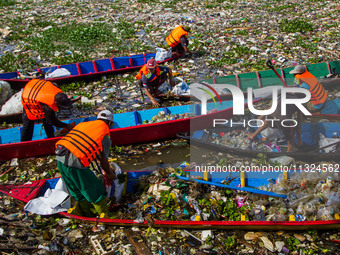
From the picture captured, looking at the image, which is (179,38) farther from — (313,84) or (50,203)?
(50,203)

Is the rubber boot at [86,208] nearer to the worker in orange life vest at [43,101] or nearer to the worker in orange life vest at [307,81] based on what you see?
the worker in orange life vest at [43,101]

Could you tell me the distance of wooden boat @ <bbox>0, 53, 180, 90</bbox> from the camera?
8.93 m

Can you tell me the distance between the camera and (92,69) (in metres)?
9.68

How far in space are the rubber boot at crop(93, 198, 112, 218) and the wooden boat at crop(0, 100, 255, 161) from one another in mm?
2145

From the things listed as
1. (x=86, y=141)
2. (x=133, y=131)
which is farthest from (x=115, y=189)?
(x=133, y=131)

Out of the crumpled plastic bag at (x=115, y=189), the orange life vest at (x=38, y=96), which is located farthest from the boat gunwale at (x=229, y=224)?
the orange life vest at (x=38, y=96)

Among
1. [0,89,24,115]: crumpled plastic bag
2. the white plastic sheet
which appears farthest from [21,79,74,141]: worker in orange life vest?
the white plastic sheet

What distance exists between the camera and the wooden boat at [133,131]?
6367 mm

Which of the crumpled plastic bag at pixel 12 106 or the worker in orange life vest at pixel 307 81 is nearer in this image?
the worker in orange life vest at pixel 307 81

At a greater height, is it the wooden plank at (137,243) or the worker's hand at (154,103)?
the worker's hand at (154,103)

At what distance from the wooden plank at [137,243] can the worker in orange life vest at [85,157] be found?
0.51 metres

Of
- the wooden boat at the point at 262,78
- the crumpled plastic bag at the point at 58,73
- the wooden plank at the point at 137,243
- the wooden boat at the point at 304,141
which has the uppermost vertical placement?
the crumpled plastic bag at the point at 58,73

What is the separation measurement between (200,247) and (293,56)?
26.0 feet

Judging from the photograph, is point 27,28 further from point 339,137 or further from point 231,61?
point 339,137
